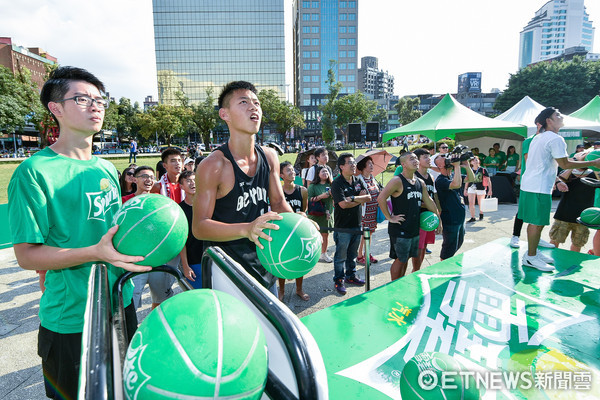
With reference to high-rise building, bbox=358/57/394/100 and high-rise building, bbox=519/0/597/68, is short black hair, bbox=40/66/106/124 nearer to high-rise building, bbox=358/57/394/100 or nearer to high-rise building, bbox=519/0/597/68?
high-rise building, bbox=358/57/394/100

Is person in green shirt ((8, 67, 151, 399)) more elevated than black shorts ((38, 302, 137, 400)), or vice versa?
person in green shirt ((8, 67, 151, 399))

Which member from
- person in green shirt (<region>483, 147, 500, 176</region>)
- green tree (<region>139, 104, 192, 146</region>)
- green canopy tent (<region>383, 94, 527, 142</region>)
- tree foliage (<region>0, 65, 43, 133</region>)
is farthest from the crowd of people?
green tree (<region>139, 104, 192, 146</region>)

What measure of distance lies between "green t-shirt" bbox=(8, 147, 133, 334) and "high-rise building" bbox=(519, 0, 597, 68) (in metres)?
193

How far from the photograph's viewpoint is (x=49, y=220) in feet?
5.96

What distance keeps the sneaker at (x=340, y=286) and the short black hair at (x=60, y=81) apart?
434cm

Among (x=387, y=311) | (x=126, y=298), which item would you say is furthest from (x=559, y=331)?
(x=126, y=298)

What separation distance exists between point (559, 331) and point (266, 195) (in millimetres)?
3505

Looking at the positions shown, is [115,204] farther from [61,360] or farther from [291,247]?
[291,247]

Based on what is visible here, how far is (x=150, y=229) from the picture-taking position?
1739 mm

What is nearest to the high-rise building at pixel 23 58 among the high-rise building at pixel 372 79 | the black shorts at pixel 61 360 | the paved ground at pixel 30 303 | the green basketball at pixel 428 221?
the paved ground at pixel 30 303

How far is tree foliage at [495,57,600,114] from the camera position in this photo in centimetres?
4194

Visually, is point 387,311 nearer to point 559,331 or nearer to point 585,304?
point 559,331

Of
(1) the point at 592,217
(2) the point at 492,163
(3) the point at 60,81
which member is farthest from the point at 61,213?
(2) the point at 492,163

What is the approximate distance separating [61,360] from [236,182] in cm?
161
